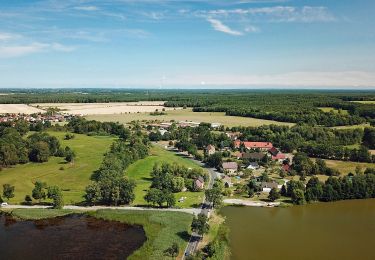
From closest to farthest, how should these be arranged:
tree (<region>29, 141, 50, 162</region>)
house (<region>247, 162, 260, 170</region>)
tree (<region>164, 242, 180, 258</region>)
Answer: tree (<region>164, 242, 180, 258</region>) < house (<region>247, 162, 260, 170</region>) < tree (<region>29, 141, 50, 162</region>)

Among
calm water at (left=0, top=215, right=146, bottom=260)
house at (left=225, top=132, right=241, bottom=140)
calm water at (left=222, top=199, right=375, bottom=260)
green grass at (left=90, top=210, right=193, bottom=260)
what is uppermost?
house at (left=225, top=132, right=241, bottom=140)

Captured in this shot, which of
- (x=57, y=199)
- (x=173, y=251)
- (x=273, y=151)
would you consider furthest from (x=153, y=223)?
(x=273, y=151)

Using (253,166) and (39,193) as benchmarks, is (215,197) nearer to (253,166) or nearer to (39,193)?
(39,193)

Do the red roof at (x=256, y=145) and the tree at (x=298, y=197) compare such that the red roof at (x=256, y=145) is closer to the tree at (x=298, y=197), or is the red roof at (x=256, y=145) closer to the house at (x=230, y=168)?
the house at (x=230, y=168)

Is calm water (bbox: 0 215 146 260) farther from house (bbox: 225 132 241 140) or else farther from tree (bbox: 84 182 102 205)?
house (bbox: 225 132 241 140)

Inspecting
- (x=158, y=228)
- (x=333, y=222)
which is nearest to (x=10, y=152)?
(x=158, y=228)

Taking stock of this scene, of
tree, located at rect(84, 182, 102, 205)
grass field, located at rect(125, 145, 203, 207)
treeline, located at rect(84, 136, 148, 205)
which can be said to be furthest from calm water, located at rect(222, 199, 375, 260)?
tree, located at rect(84, 182, 102, 205)

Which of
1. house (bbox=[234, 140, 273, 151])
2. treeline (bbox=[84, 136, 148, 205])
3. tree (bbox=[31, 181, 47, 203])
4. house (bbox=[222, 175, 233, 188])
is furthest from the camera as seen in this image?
house (bbox=[234, 140, 273, 151])
